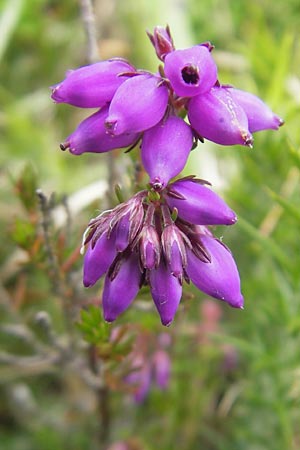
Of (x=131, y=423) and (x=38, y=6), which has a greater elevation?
(x=38, y=6)

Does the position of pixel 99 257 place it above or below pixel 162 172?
below

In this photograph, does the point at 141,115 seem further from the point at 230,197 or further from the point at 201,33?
the point at 201,33

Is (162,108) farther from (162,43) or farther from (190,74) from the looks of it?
(162,43)

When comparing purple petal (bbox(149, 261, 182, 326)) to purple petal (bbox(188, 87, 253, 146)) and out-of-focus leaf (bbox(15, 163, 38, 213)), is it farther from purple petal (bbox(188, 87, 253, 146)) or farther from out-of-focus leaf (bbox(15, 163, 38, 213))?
out-of-focus leaf (bbox(15, 163, 38, 213))

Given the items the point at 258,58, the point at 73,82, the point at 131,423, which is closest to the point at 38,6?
the point at 258,58

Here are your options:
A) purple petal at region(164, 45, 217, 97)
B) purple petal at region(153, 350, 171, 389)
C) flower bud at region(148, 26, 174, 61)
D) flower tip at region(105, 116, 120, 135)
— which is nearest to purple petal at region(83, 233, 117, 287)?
flower tip at region(105, 116, 120, 135)

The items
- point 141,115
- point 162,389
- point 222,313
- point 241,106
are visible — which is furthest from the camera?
point 222,313

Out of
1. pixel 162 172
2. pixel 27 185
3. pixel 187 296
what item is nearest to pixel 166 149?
pixel 162 172

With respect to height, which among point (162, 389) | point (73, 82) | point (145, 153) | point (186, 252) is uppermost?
point (73, 82)
